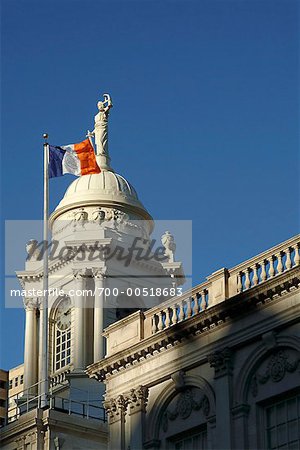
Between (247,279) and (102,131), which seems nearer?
(247,279)

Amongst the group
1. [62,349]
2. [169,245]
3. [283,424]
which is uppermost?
[169,245]

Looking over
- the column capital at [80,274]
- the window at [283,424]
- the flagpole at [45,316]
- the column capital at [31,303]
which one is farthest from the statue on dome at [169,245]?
the window at [283,424]

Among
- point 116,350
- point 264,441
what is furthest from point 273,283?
point 116,350

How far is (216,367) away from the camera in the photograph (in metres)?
48.6

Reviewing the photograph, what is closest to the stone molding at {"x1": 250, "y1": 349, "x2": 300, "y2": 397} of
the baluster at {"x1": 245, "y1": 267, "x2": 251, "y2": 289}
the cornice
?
the cornice

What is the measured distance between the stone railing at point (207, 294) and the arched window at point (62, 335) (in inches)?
681

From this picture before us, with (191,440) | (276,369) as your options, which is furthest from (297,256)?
(191,440)

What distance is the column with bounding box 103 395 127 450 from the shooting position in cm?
5147

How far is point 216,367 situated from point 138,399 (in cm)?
377

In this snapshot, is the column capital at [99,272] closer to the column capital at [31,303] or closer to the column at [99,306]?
the column at [99,306]

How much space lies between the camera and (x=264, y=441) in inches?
1827

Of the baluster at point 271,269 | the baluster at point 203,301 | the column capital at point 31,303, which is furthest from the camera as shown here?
the column capital at point 31,303

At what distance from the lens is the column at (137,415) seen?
166 feet

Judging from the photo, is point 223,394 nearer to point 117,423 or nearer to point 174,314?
point 174,314
